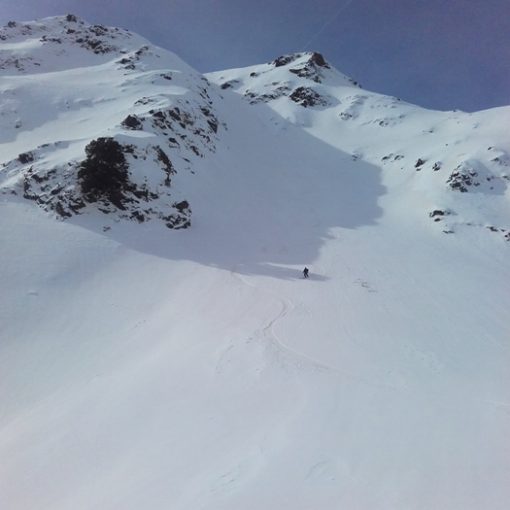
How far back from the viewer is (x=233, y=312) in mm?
16641

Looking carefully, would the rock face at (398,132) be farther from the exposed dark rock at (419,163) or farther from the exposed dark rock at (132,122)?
the exposed dark rock at (132,122)

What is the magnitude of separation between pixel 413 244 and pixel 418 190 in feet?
42.6

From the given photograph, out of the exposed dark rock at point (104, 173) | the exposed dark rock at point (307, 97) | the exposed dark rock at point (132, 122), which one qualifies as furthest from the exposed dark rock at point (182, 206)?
the exposed dark rock at point (307, 97)

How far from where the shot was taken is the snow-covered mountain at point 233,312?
7371 millimetres

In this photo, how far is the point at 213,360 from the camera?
12.0 m

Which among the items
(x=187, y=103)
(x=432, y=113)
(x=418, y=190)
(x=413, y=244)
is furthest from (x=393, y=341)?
(x=432, y=113)

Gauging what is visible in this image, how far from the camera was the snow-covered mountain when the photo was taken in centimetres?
737

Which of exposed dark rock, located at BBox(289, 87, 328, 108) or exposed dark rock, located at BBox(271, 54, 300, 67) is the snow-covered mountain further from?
exposed dark rock, located at BBox(271, 54, 300, 67)

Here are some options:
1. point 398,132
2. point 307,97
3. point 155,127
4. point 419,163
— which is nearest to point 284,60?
point 307,97

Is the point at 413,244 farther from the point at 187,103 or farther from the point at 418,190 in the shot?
the point at 187,103

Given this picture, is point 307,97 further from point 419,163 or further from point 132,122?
point 132,122

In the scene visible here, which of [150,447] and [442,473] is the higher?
[442,473]

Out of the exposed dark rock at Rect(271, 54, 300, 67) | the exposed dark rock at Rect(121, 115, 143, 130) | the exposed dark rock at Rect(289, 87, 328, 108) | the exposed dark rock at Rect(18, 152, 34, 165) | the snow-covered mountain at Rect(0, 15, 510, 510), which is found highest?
the exposed dark rock at Rect(271, 54, 300, 67)

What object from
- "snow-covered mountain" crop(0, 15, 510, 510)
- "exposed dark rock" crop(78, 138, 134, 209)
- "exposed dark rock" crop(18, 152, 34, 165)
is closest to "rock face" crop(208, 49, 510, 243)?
"snow-covered mountain" crop(0, 15, 510, 510)
